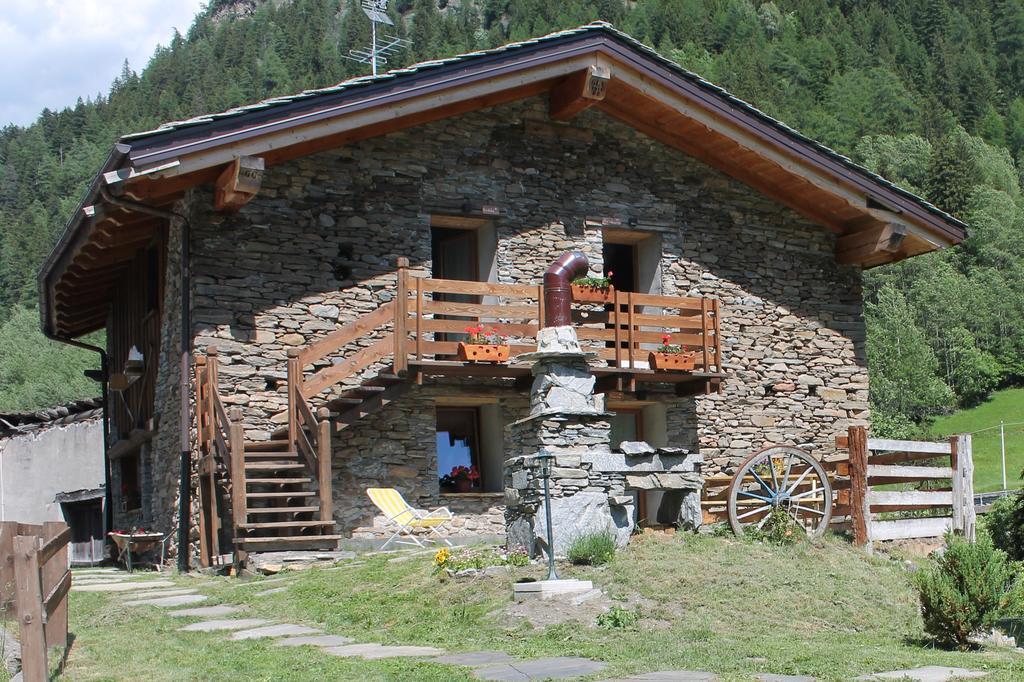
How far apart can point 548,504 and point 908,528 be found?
5.20 metres

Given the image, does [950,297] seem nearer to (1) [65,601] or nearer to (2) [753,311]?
(2) [753,311]

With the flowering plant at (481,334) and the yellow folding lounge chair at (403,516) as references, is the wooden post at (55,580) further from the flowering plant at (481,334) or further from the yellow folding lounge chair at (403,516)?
the flowering plant at (481,334)

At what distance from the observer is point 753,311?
1811 cm

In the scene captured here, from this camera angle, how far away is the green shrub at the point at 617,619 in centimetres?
891

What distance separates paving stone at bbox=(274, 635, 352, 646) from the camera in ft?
28.2

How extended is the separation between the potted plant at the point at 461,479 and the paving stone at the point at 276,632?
23.3 feet

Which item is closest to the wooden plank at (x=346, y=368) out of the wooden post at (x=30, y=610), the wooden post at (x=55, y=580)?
the wooden post at (x=55, y=580)

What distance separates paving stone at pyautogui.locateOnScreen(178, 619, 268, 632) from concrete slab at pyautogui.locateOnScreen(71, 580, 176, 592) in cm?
324

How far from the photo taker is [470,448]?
17109 millimetres

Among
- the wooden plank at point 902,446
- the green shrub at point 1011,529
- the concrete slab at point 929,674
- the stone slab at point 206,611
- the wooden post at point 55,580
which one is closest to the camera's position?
the concrete slab at point 929,674

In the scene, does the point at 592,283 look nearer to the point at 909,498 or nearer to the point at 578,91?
the point at 578,91

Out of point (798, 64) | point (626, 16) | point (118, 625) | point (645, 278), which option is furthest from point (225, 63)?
point (118, 625)

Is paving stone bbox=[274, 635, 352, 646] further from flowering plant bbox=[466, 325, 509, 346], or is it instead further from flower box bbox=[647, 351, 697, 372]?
flower box bbox=[647, 351, 697, 372]

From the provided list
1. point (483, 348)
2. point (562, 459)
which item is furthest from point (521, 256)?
point (562, 459)
